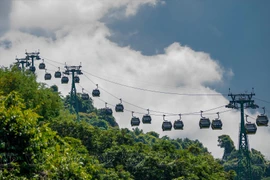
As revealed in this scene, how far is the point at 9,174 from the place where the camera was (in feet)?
52.0

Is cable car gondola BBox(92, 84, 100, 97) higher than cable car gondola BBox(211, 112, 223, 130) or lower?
higher

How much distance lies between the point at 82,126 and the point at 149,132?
135811 mm

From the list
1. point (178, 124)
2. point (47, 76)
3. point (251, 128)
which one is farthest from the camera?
point (47, 76)

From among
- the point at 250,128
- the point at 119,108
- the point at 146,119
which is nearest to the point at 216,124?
the point at 250,128

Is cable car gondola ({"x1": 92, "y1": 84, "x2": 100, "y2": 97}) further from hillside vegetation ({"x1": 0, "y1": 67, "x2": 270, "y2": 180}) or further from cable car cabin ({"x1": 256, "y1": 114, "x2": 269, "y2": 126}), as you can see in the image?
cable car cabin ({"x1": 256, "y1": 114, "x2": 269, "y2": 126})

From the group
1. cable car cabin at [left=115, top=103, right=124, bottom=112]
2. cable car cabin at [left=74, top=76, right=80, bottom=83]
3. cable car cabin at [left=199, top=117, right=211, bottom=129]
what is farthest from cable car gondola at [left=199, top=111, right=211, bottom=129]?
cable car cabin at [left=74, top=76, right=80, bottom=83]

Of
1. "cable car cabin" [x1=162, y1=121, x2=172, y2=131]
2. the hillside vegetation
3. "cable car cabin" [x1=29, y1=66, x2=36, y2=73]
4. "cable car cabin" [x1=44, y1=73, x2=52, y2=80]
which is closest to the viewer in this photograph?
the hillside vegetation

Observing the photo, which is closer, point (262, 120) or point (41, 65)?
point (262, 120)

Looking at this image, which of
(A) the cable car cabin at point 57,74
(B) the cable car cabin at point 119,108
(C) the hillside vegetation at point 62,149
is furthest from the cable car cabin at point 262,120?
(A) the cable car cabin at point 57,74

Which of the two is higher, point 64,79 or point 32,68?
point 32,68

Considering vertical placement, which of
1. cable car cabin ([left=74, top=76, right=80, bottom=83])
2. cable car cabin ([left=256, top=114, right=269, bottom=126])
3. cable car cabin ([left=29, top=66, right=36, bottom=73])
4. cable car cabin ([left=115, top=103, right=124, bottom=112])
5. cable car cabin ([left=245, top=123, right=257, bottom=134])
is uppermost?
cable car cabin ([left=29, top=66, right=36, bottom=73])

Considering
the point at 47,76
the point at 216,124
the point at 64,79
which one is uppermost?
the point at 47,76

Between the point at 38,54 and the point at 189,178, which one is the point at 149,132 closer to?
Result: the point at 38,54

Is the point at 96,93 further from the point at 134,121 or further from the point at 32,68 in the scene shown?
the point at 32,68
